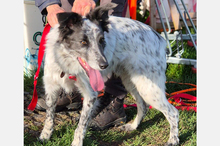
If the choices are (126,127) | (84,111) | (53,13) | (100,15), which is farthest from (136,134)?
(53,13)

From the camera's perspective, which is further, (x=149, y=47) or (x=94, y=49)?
(x=149, y=47)

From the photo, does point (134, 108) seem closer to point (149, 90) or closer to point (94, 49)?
point (149, 90)

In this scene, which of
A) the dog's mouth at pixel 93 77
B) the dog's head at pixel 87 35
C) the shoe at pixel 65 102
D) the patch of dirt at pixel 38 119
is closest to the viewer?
the dog's head at pixel 87 35

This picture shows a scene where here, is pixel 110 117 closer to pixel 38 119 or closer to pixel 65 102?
pixel 65 102

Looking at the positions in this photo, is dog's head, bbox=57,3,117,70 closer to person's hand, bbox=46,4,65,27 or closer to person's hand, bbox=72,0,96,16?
person's hand, bbox=72,0,96,16

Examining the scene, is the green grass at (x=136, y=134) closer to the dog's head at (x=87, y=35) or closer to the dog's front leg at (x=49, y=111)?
the dog's front leg at (x=49, y=111)

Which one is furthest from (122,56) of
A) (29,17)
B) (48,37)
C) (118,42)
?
(29,17)

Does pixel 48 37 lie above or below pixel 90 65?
above

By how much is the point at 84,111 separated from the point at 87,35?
2.58 feet

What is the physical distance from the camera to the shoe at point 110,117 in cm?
340

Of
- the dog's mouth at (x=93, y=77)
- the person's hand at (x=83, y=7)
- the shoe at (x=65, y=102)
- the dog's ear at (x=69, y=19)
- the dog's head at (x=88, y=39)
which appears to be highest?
the person's hand at (x=83, y=7)

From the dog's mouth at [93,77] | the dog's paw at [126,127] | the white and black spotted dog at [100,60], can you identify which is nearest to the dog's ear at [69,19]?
the white and black spotted dog at [100,60]

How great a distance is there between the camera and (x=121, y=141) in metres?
3.16

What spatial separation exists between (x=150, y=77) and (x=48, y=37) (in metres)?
1.15
